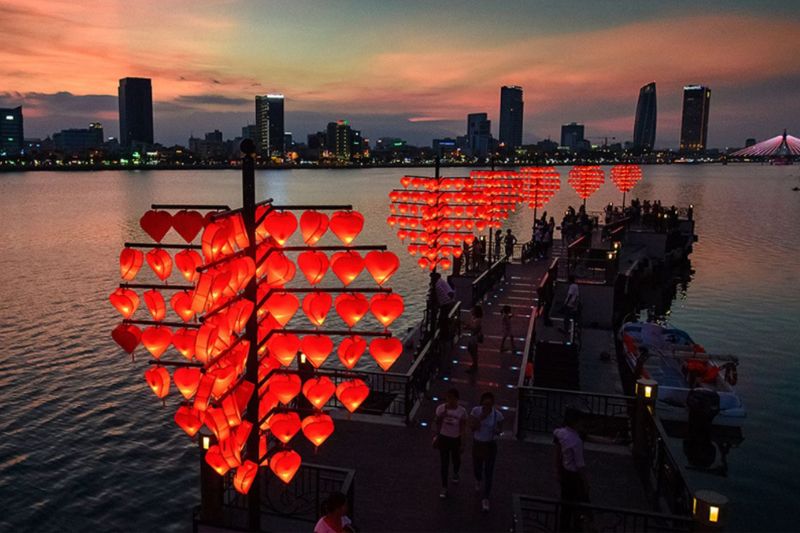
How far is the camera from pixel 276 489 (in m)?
9.81

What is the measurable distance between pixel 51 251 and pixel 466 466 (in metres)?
49.2

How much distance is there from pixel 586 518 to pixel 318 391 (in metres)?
4.37

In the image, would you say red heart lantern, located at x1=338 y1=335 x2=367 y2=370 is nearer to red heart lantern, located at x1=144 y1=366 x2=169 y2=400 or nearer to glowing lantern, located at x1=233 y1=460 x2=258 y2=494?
glowing lantern, located at x1=233 y1=460 x2=258 y2=494

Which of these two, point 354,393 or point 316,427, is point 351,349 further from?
point 316,427

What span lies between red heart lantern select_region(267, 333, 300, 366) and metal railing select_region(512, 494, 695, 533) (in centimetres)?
379

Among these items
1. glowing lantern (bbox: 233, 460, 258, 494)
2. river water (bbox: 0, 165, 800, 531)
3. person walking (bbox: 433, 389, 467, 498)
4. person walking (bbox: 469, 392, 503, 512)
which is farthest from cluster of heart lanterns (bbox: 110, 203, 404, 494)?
river water (bbox: 0, 165, 800, 531)

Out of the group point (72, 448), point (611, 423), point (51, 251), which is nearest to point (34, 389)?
point (72, 448)

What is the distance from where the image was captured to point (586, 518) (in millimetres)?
8836

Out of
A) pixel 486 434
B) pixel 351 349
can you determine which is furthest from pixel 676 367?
pixel 351 349

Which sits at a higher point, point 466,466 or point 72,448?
point 466,466

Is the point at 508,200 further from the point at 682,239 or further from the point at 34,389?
the point at 34,389

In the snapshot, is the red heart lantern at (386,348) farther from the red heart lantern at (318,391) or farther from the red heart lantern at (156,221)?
the red heart lantern at (156,221)

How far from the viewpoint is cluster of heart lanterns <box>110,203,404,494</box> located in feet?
23.8

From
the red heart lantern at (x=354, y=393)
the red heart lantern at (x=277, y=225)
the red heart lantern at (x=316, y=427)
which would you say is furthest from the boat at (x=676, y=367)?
the red heart lantern at (x=277, y=225)
